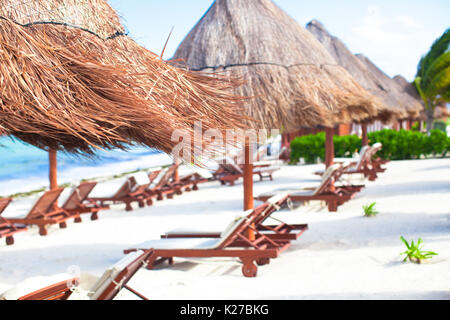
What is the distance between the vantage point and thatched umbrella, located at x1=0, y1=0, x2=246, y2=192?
219cm

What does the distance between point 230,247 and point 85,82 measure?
307 cm

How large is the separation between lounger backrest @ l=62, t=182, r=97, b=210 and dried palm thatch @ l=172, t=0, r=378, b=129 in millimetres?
2897

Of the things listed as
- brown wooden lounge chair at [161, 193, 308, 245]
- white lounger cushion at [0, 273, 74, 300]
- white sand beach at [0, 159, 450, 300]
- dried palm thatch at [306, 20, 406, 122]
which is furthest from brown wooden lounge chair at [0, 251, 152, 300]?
dried palm thatch at [306, 20, 406, 122]

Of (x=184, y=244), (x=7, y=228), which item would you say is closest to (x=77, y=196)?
(x=7, y=228)

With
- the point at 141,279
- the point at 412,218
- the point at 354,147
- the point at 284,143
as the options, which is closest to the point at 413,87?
the point at 284,143

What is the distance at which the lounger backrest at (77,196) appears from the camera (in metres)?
7.88

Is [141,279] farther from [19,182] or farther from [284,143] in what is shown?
[19,182]

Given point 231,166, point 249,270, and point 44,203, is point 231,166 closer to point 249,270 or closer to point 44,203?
point 44,203

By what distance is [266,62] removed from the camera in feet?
19.6

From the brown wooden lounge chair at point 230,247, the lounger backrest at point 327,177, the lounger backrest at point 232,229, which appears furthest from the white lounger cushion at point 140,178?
the lounger backrest at point 232,229

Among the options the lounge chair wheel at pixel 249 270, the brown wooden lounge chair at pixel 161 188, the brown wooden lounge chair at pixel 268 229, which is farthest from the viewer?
the brown wooden lounge chair at pixel 161 188

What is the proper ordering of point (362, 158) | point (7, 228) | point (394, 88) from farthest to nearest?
point (394, 88), point (362, 158), point (7, 228)

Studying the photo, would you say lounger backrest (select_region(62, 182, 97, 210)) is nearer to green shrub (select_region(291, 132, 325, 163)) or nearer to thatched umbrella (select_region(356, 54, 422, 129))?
green shrub (select_region(291, 132, 325, 163))

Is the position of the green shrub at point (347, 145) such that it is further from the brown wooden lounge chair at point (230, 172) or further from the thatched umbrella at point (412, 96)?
the brown wooden lounge chair at point (230, 172)
